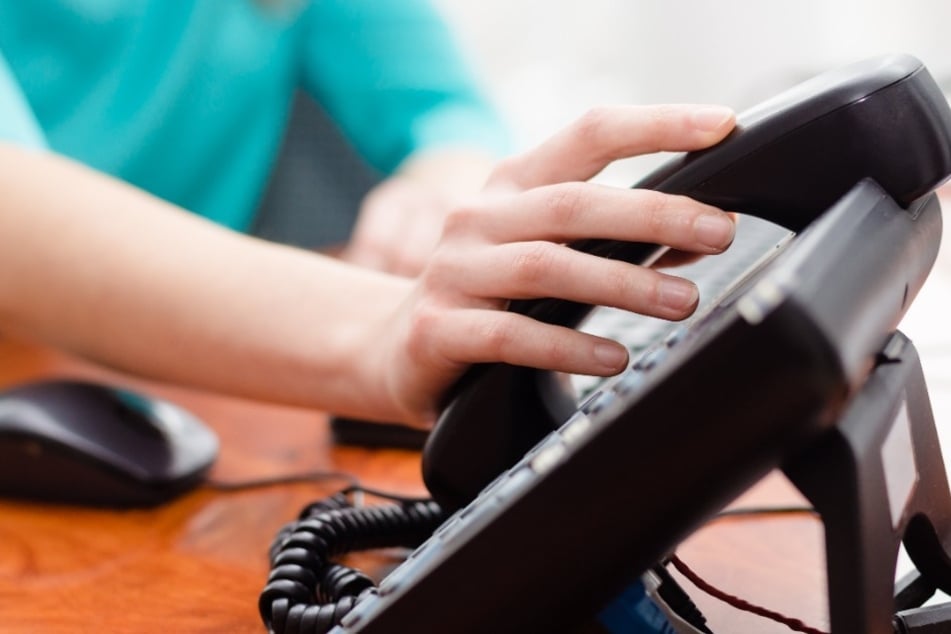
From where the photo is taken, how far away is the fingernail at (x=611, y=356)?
338 mm

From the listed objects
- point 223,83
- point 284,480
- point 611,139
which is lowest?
point 284,480

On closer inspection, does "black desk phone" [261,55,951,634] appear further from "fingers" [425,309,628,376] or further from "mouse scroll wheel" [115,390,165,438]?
"mouse scroll wheel" [115,390,165,438]

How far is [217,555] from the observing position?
16.9 inches

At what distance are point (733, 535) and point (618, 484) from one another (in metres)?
0.21

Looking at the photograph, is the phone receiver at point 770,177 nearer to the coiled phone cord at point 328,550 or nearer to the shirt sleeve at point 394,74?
the coiled phone cord at point 328,550

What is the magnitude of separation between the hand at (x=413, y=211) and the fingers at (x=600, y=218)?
0.76 feet

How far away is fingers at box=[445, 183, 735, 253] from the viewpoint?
1.06ft

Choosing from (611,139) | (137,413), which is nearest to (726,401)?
(611,139)

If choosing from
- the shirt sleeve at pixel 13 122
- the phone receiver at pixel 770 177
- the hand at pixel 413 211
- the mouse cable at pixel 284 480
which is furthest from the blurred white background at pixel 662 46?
the phone receiver at pixel 770 177

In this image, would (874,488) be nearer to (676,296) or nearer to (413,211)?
(676,296)

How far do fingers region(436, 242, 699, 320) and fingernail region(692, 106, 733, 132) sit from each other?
5cm

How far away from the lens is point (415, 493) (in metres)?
0.48

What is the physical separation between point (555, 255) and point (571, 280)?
0.04 feet

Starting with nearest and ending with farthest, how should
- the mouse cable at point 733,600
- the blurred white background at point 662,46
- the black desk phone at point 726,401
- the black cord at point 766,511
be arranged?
the black desk phone at point 726,401
the mouse cable at point 733,600
the black cord at point 766,511
the blurred white background at point 662,46
